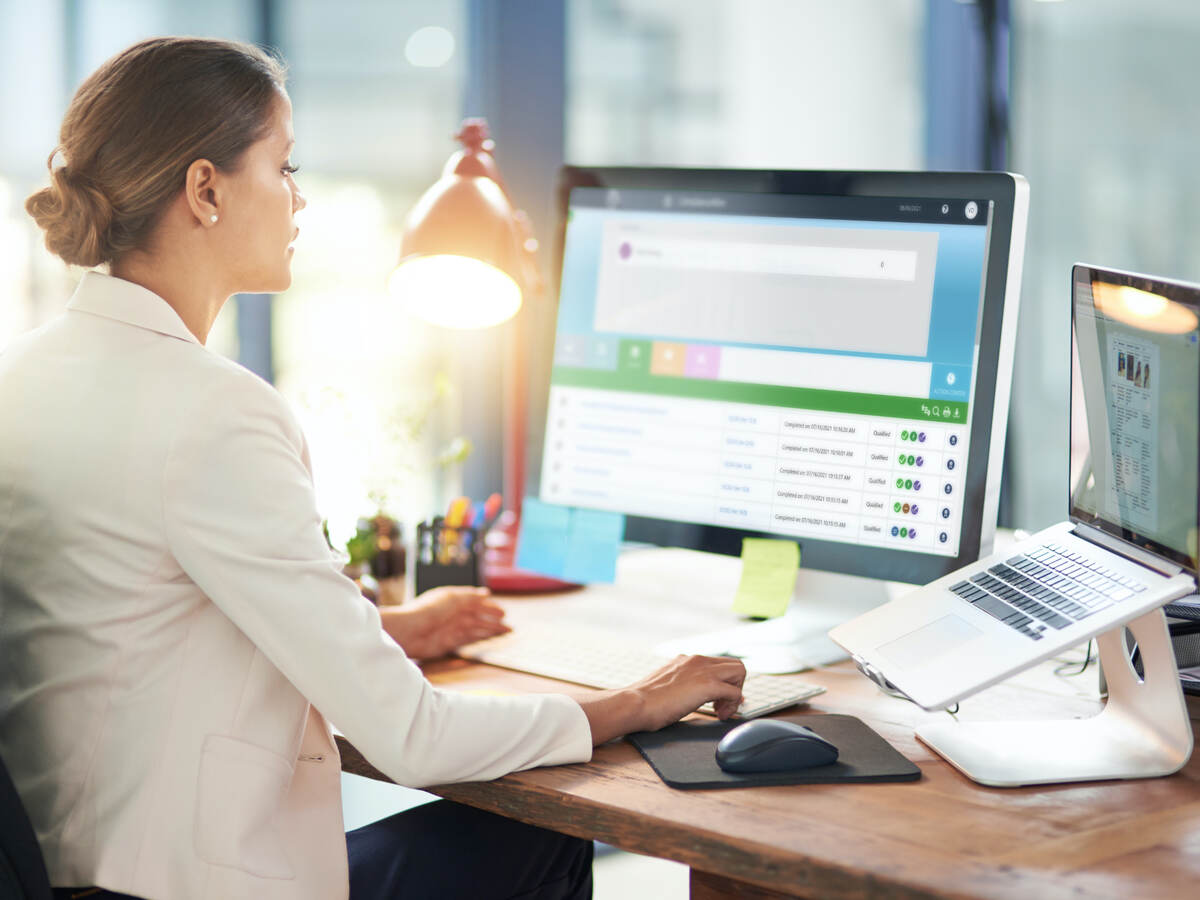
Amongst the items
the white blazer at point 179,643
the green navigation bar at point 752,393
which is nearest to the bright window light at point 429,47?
the green navigation bar at point 752,393

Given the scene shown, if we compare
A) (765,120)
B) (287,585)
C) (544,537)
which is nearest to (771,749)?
(287,585)

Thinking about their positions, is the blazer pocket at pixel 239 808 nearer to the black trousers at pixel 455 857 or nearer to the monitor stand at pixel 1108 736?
the black trousers at pixel 455 857

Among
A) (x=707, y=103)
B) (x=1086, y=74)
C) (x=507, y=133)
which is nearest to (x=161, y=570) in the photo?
(x=507, y=133)

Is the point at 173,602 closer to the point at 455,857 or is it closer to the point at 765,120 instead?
the point at 455,857

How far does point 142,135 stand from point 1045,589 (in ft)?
2.99

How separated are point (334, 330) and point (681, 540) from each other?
72.2 inches

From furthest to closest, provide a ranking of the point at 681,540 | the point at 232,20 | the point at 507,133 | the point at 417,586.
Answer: the point at 232,20, the point at 507,133, the point at 417,586, the point at 681,540

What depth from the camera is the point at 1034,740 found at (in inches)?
41.9

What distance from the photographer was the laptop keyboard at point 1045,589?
1.00 m

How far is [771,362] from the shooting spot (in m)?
1.39

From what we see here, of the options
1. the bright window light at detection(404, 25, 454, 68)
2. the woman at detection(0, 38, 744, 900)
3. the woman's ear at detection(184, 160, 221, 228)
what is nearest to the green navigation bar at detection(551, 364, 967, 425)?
the woman at detection(0, 38, 744, 900)

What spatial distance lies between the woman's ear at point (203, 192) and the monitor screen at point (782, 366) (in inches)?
21.7

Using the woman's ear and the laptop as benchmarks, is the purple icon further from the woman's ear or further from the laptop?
the woman's ear

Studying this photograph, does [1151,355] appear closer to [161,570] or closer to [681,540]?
[681,540]
